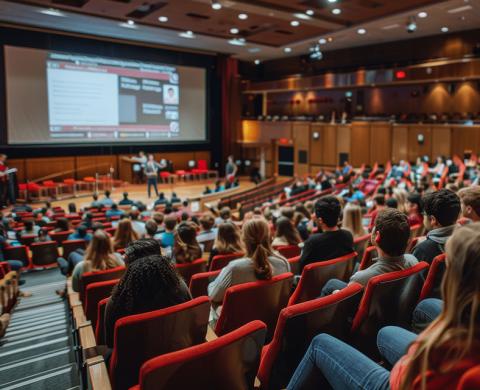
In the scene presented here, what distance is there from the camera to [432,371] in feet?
3.59

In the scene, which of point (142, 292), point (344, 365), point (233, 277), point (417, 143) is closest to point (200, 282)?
point (233, 277)

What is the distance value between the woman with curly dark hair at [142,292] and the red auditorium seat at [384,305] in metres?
0.90

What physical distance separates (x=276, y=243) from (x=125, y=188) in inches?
500

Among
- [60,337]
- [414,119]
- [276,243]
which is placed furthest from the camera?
[414,119]

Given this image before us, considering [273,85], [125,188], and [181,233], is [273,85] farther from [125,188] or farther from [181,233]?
[181,233]

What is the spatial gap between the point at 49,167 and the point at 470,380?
16.4 m

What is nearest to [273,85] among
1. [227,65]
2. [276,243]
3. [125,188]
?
[227,65]

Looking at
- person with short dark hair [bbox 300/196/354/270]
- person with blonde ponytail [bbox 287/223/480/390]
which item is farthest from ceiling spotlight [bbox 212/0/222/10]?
person with blonde ponytail [bbox 287/223/480/390]

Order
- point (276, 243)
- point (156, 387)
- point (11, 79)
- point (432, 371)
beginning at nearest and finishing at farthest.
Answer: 1. point (432, 371)
2. point (156, 387)
3. point (276, 243)
4. point (11, 79)

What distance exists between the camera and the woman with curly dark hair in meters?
2.10

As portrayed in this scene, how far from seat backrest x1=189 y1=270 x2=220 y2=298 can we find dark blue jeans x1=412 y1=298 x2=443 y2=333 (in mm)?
1544

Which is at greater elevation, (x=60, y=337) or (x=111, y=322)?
(x=111, y=322)

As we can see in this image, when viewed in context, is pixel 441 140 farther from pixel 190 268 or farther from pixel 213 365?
pixel 213 365

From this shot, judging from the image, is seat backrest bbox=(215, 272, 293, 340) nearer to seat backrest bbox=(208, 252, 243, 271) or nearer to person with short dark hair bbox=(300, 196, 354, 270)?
person with short dark hair bbox=(300, 196, 354, 270)
